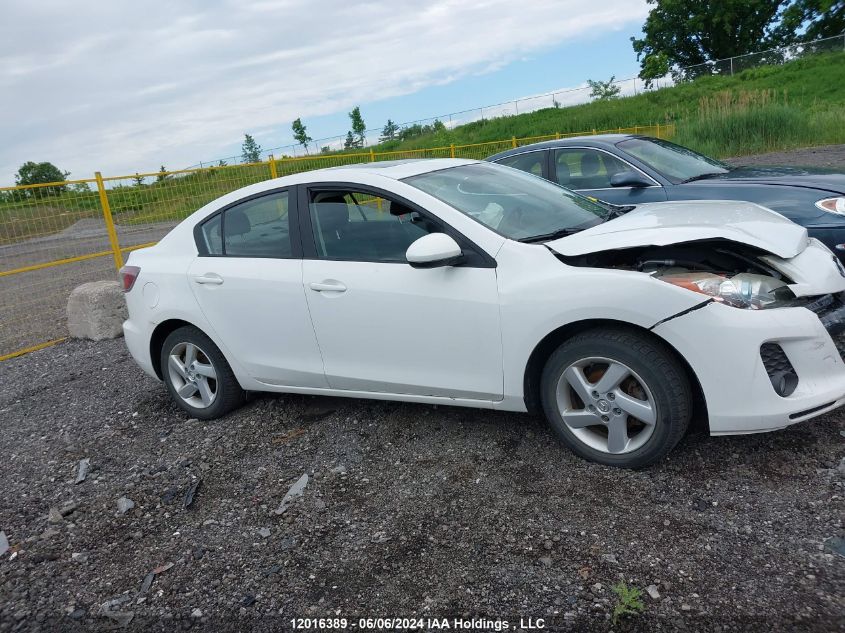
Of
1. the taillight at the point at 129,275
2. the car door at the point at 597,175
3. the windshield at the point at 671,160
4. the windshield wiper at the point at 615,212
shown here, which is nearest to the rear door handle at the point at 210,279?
the taillight at the point at 129,275

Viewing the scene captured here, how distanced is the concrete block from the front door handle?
14.8ft

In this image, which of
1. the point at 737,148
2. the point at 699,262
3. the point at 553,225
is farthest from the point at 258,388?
the point at 737,148

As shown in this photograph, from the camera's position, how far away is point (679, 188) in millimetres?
6000

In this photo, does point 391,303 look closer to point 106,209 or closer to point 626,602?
point 626,602

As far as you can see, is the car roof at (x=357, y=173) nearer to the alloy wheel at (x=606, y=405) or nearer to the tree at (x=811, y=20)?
the alloy wheel at (x=606, y=405)

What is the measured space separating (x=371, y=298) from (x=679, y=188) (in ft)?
11.9

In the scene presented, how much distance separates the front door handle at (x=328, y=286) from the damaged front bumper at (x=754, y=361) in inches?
67.9

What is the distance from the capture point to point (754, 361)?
2848mm

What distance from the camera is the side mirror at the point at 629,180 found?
603cm

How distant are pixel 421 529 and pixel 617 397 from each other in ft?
3.58

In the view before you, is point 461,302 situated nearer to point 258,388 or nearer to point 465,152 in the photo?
point 258,388

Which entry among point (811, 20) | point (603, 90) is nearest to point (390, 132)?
point (603, 90)

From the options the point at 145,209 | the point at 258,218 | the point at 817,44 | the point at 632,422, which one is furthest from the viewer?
the point at 817,44

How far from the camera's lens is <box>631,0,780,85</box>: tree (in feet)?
161
